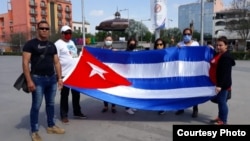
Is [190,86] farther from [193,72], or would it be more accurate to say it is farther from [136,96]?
[136,96]

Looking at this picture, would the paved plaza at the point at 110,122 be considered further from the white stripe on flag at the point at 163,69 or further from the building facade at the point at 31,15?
the building facade at the point at 31,15

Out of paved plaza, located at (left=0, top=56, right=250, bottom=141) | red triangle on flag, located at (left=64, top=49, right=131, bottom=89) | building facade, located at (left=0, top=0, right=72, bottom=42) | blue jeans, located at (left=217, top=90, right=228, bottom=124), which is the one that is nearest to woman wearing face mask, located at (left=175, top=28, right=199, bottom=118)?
paved plaza, located at (left=0, top=56, right=250, bottom=141)

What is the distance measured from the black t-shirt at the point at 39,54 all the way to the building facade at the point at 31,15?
79381 mm

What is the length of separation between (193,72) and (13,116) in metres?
4.06

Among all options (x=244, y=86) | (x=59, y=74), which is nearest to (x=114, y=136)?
(x=59, y=74)

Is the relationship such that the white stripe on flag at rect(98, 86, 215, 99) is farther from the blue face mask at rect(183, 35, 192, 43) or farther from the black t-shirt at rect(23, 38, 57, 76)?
the black t-shirt at rect(23, 38, 57, 76)

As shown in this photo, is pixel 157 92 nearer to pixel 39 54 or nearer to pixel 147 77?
pixel 147 77

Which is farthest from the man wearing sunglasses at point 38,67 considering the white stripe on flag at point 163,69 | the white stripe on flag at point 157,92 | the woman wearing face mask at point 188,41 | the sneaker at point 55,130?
the woman wearing face mask at point 188,41

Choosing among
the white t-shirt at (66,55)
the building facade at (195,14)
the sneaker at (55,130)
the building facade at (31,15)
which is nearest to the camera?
the sneaker at (55,130)

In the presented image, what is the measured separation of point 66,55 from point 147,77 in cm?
176

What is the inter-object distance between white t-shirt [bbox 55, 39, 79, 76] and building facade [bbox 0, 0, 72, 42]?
7846cm

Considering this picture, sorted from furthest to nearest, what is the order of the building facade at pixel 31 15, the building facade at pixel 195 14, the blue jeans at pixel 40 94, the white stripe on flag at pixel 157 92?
the building facade at pixel 195 14, the building facade at pixel 31 15, the white stripe on flag at pixel 157 92, the blue jeans at pixel 40 94

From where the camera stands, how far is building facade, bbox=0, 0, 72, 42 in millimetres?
83800

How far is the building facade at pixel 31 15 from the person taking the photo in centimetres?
8380
